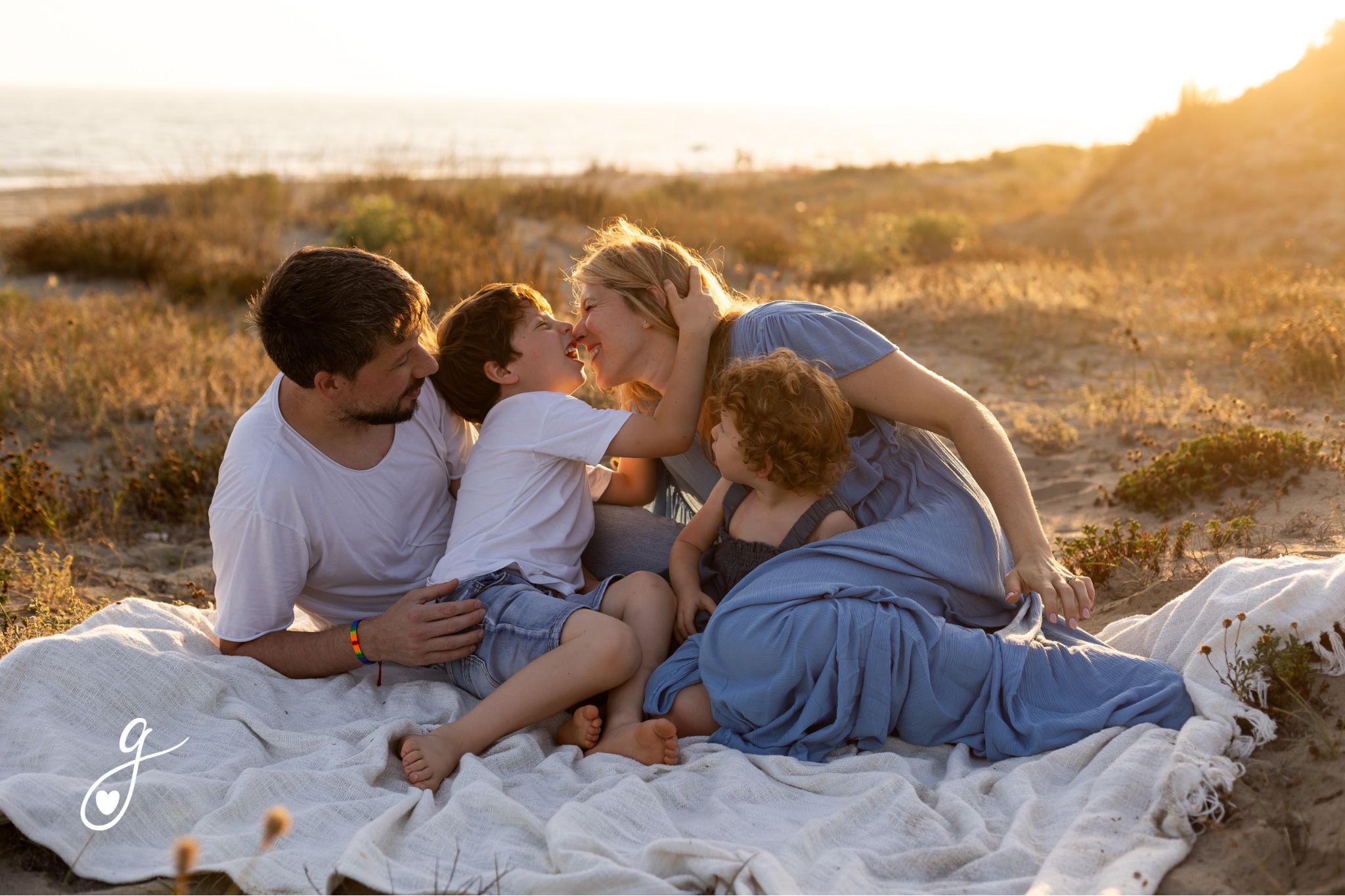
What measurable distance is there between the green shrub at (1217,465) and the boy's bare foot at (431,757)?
373cm

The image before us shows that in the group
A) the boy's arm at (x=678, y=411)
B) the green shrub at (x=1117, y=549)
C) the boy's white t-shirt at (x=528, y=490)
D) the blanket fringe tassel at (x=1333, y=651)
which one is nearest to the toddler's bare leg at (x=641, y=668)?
the boy's white t-shirt at (x=528, y=490)

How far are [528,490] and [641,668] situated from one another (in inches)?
29.8

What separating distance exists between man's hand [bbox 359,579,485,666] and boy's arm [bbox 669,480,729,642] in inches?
26.6

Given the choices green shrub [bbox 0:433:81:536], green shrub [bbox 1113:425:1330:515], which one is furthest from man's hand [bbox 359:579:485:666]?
green shrub [bbox 1113:425:1330:515]

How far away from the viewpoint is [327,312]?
3.33 meters

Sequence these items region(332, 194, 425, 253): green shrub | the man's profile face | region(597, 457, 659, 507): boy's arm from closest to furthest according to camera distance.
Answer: the man's profile face, region(597, 457, 659, 507): boy's arm, region(332, 194, 425, 253): green shrub

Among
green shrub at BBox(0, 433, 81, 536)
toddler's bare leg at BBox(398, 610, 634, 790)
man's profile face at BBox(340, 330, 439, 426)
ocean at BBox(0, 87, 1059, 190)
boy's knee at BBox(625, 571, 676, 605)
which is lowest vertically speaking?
green shrub at BBox(0, 433, 81, 536)

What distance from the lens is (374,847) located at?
8.45 ft

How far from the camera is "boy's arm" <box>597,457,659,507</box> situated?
439 cm

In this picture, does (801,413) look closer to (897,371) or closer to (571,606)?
(897,371)

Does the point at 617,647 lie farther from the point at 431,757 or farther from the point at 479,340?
the point at 479,340

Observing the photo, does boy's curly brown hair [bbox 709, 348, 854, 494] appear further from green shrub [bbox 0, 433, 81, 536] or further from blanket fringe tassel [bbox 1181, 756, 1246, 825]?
green shrub [bbox 0, 433, 81, 536]
